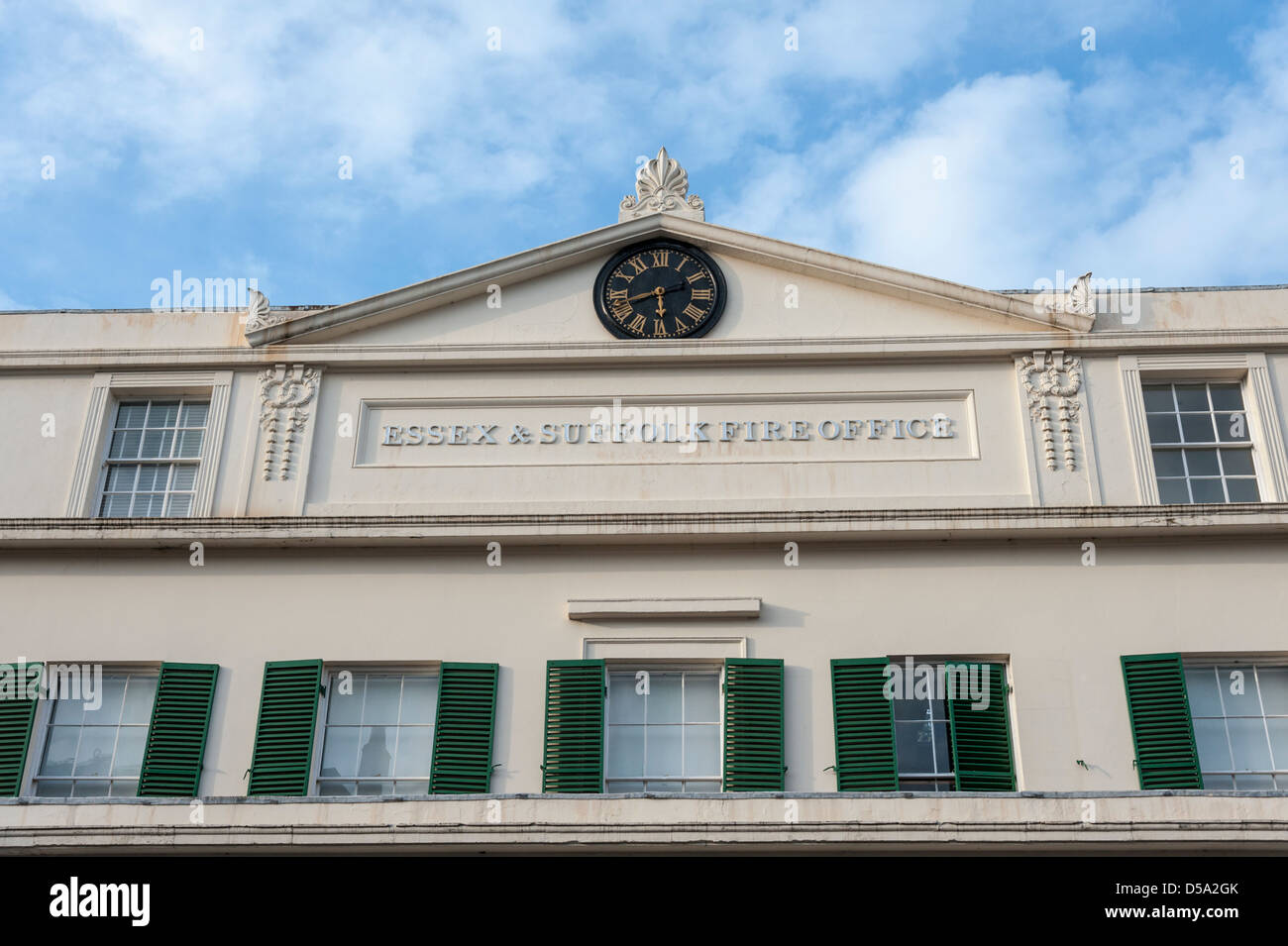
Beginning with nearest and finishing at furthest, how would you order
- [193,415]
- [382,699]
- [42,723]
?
[42,723]
[382,699]
[193,415]

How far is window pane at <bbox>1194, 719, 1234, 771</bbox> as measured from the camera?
14.6 m

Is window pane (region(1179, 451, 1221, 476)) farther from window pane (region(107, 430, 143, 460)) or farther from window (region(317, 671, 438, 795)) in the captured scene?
window pane (region(107, 430, 143, 460))

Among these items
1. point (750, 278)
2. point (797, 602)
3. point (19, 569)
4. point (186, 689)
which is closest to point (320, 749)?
point (186, 689)

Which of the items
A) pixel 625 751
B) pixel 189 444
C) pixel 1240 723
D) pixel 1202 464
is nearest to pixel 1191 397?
pixel 1202 464

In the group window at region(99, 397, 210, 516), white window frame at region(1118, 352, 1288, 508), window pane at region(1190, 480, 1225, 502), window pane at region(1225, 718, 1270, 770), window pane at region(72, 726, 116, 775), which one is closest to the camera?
window pane at region(1225, 718, 1270, 770)

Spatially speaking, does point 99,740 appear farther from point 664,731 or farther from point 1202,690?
point 1202,690

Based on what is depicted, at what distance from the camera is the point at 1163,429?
1672cm

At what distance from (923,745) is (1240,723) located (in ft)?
10.6

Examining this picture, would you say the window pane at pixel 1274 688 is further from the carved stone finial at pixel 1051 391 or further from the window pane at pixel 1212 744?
the carved stone finial at pixel 1051 391

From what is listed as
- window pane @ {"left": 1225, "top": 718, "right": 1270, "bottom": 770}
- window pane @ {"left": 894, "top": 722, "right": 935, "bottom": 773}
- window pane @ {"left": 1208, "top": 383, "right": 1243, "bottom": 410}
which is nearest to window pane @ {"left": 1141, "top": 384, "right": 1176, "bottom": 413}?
window pane @ {"left": 1208, "top": 383, "right": 1243, "bottom": 410}

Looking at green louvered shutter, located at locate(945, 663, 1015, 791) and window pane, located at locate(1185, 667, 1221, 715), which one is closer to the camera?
green louvered shutter, located at locate(945, 663, 1015, 791)

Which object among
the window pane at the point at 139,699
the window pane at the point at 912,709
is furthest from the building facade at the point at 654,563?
the window pane at the point at 139,699

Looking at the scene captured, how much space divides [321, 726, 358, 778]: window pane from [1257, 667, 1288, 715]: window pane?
30.8 ft

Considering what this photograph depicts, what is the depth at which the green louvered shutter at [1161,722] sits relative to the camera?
14.2 m
